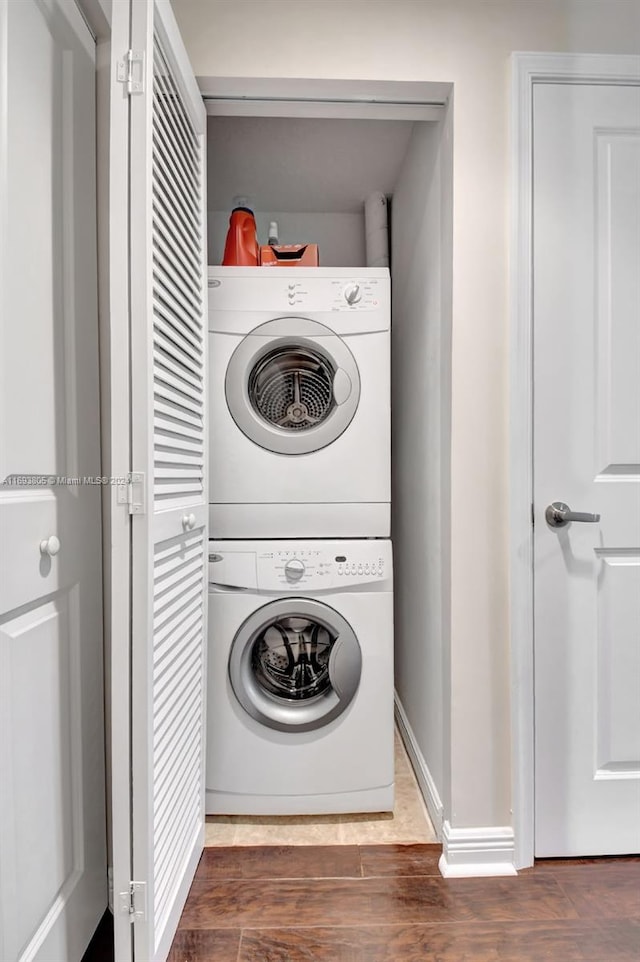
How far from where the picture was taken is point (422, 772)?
6.25 ft

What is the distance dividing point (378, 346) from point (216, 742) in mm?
1310

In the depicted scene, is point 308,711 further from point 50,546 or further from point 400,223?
point 400,223

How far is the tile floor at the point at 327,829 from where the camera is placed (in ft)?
5.49

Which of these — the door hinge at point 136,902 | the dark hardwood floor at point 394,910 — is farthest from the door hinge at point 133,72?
the dark hardwood floor at point 394,910

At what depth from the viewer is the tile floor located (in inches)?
65.9

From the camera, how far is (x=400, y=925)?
1357mm

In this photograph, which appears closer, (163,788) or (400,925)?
(163,788)

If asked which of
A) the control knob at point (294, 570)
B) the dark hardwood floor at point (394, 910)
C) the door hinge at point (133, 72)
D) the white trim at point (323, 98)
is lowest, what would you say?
the dark hardwood floor at point (394, 910)

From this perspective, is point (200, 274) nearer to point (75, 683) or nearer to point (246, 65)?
point (246, 65)

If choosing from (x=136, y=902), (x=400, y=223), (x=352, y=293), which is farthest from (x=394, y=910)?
(x=400, y=223)

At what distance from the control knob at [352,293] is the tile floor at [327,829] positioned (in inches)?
62.9

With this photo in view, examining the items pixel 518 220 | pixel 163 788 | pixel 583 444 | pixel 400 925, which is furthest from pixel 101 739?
pixel 518 220

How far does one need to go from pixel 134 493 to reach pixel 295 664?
3.27 feet

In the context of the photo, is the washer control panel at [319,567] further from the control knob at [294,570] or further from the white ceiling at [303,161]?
the white ceiling at [303,161]
